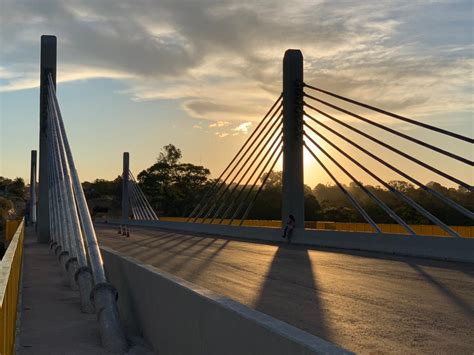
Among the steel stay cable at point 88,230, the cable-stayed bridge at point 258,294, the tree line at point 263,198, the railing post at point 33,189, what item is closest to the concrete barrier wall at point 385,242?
the cable-stayed bridge at point 258,294

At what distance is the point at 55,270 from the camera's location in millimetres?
23359

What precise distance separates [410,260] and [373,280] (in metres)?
5.71

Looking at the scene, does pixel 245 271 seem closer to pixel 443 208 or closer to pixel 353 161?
pixel 353 161

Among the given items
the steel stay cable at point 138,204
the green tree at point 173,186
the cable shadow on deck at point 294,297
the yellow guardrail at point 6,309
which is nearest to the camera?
the yellow guardrail at point 6,309

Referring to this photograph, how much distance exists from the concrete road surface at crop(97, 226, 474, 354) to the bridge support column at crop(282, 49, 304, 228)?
9798 mm

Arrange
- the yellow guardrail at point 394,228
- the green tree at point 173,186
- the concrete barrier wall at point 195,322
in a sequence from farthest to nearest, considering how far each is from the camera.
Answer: the green tree at point 173,186 < the yellow guardrail at point 394,228 < the concrete barrier wall at point 195,322

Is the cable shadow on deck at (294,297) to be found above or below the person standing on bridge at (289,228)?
below

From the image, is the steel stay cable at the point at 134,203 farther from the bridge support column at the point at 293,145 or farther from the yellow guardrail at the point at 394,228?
the bridge support column at the point at 293,145

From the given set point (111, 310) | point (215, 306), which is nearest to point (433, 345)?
point (215, 306)

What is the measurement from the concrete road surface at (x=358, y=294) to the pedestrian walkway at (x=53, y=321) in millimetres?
2432

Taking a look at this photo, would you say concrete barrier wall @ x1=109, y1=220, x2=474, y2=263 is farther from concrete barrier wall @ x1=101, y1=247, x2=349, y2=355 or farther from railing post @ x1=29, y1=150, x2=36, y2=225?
railing post @ x1=29, y1=150, x2=36, y2=225

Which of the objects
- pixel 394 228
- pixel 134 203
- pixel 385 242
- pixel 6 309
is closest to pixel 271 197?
pixel 134 203

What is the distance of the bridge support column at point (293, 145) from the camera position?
32.6 m

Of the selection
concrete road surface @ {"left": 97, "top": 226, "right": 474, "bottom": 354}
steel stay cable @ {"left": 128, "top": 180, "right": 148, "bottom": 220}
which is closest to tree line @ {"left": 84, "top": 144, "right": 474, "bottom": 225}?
steel stay cable @ {"left": 128, "top": 180, "right": 148, "bottom": 220}
